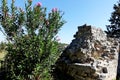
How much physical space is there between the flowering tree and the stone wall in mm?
3341

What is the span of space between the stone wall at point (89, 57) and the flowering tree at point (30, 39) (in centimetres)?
334

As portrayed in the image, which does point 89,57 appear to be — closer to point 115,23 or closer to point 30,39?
point 30,39

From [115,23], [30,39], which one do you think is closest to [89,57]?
[30,39]

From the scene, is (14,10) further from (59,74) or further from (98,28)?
(98,28)

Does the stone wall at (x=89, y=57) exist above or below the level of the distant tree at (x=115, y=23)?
below

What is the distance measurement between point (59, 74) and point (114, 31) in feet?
87.6

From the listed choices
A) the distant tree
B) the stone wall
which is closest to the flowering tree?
the stone wall

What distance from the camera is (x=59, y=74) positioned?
15.8 meters

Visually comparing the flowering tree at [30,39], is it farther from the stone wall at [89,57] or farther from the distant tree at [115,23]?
the distant tree at [115,23]

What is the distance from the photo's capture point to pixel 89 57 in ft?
50.6

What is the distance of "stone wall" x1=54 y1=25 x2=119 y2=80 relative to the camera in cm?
1436

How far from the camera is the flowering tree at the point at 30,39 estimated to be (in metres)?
11.4

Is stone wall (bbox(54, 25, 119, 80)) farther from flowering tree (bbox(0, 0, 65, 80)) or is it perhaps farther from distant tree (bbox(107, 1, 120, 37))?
distant tree (bbox(107, 1, 120, 37))

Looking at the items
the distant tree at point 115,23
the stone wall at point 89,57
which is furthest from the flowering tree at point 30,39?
the distant tree at point 115,23
